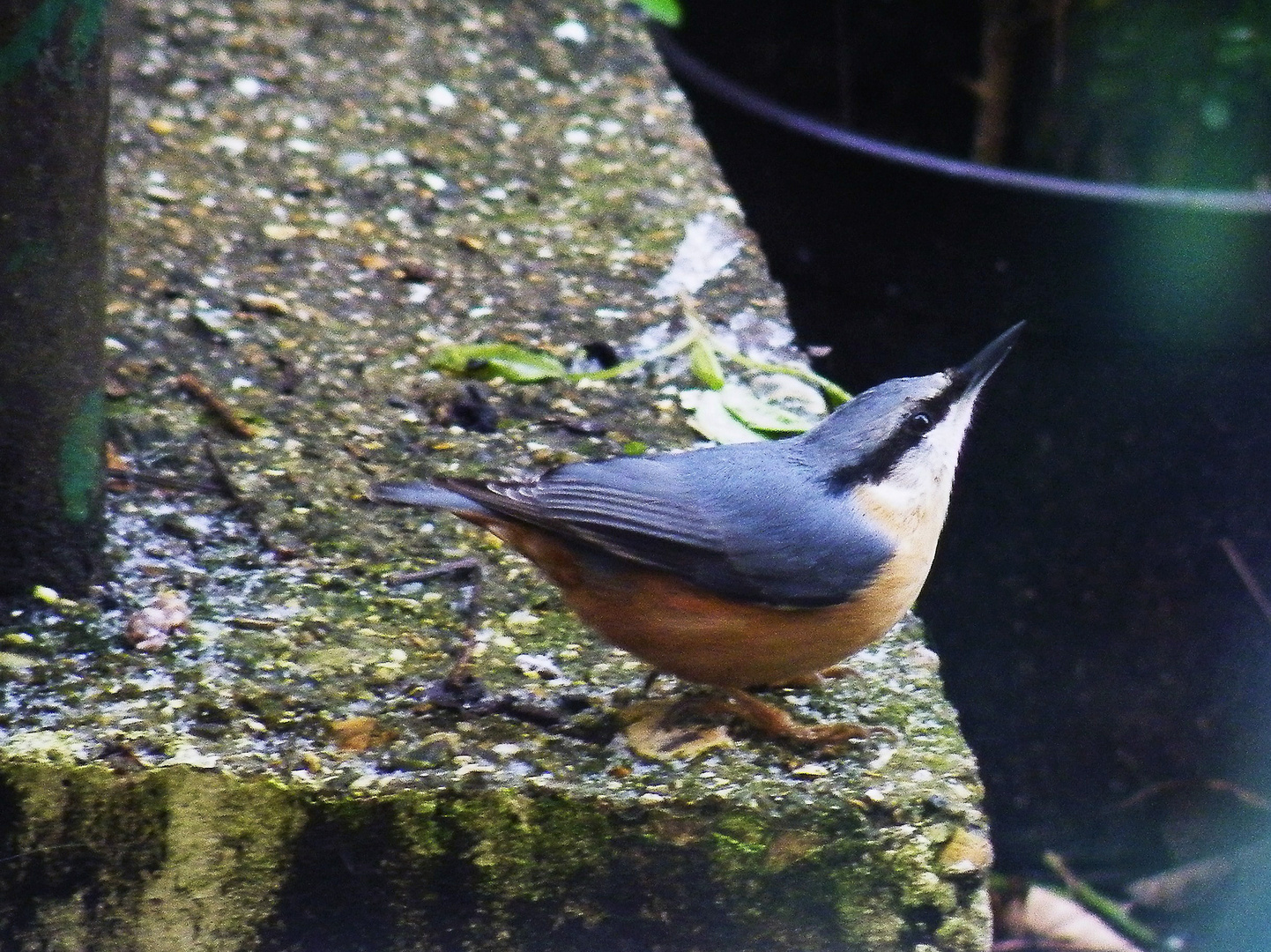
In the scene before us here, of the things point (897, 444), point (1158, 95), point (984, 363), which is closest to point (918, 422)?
point (897, 444)

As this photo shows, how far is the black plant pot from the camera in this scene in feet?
14.4

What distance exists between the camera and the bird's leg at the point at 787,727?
7.82 ft

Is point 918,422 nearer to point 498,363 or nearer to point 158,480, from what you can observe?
point 498,363

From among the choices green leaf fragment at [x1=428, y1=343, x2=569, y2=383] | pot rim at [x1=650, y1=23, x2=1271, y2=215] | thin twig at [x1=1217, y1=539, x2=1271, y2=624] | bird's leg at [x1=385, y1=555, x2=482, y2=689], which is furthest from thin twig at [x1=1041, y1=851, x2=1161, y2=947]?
bird's leg at [x1=385, y1=555, x2=482, y2=689]

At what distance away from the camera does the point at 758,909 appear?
221 cm

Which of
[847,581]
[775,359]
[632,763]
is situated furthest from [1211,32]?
[632,763]

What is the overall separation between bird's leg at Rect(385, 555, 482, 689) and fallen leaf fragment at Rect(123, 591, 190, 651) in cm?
34

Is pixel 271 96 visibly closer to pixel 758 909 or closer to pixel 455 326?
pixel 455 326

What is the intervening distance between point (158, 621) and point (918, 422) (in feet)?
4.18

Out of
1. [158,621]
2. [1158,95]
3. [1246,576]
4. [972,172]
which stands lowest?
[158,621]

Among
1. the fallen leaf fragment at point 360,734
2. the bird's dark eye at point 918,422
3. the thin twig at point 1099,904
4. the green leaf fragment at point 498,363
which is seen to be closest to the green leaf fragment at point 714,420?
the green leaf fragment at point 498,363

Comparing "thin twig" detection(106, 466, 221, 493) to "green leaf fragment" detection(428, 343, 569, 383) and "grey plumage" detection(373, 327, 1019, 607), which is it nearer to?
"grey plumage" detection(373, 327, 1019, 607)

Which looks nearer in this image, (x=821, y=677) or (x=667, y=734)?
(x=667, y=734)

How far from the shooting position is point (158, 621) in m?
2.41
